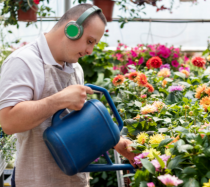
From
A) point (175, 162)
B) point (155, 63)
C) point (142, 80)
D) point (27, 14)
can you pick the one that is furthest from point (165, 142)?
point (27, 14)

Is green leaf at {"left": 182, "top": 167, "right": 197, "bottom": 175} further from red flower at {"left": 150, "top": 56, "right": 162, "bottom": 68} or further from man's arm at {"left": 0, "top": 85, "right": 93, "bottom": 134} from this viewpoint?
red flower at {"left": 150, "top": 56, "right": 162, "bottom": 68}

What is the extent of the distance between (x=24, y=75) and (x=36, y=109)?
0.13m

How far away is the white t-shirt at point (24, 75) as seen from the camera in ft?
2.59

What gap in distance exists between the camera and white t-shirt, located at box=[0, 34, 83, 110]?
79 cm

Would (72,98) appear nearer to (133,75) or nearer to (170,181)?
(170,181)

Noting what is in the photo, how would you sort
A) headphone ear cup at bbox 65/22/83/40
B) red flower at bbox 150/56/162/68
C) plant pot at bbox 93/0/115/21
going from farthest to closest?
plant pot at bbox 93/0/115/21 → red flower at bbox 150/56/162/68 → headphone ear cup at bbox 65/22/83/40

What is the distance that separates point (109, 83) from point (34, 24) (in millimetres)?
1479

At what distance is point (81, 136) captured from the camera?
76 centimetres

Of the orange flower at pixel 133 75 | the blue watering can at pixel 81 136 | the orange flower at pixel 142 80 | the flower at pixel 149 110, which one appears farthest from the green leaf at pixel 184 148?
the orange flower at pixel 133 75

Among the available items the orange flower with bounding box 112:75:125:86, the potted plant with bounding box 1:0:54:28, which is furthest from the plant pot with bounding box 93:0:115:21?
the orange flower with bounding box 112:75:125:86

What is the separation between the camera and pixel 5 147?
1.49 meters

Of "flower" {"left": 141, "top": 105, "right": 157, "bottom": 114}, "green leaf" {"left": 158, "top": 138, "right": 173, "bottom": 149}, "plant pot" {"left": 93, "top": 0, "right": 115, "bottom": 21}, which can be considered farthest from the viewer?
"plant pot" {"left": 93, "top": 0, "right": 115, "bottom": 21}

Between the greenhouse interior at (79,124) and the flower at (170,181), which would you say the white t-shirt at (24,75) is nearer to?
the greenhouse interior at (79,124)

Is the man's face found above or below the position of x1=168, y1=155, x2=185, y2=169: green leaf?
above
